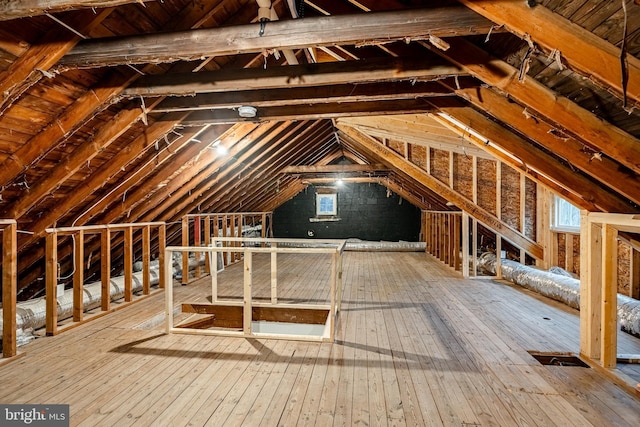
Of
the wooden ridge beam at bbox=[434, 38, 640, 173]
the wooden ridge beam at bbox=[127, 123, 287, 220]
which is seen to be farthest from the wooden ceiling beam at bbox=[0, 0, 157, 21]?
the wooden ridge beam at bbox=[127, 123, 287, 220]

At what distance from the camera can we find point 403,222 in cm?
1101

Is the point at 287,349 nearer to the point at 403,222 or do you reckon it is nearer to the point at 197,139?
the point at 197,139

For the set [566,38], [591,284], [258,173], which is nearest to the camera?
[566,38]

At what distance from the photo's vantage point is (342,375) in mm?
2564

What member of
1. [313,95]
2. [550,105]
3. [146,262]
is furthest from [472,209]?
[146,262]

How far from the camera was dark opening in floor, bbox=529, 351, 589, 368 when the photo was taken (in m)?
2.87

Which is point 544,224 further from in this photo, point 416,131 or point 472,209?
point 416,131

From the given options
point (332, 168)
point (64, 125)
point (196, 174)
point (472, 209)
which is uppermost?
point (332, 168)

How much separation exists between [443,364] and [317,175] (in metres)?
7.96

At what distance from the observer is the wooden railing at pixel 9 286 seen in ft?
9.21

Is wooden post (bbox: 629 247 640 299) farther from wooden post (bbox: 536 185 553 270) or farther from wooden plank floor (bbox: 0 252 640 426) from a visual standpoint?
wooden post (bbox: 536 185 553 270)

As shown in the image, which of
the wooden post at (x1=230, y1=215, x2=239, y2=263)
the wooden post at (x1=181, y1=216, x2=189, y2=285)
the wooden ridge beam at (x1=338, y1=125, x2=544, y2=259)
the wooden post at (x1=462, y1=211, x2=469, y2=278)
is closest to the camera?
the wooden ridge beam at (x1=338, y1=125, x2=544, y2=259)

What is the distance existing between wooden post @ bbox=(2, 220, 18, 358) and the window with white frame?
6746 millimetres

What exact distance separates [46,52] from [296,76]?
1.55 metres
